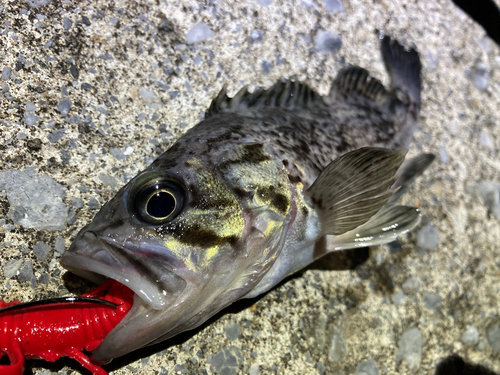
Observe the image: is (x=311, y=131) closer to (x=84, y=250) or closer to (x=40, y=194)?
(x=84, y=250)

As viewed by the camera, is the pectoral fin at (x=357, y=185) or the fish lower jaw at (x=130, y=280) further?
the pectoral fin at (x=357, y=185)

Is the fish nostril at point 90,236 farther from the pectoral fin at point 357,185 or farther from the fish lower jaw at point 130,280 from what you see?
the pectoral fin at point 357,185

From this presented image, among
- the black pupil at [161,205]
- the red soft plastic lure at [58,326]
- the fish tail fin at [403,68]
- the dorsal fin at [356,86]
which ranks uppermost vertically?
the fish tail fin at [403,68]

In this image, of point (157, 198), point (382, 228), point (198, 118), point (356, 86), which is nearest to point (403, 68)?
point (356, 86)

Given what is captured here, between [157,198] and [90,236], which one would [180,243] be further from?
[90,236]

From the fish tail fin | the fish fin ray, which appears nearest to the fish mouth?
the fish fin ray

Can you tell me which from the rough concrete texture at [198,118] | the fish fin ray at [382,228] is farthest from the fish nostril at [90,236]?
the fish fin ray at [382,228]
